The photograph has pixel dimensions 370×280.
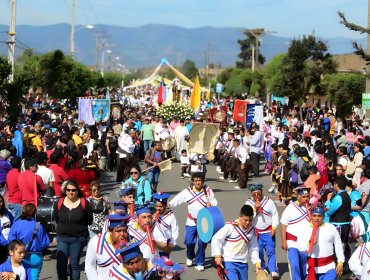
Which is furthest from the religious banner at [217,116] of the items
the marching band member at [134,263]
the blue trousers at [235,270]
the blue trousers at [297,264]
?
the marching band member at [134,263]

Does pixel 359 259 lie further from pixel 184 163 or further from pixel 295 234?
pixel 184 163

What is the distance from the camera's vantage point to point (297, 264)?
10.2m

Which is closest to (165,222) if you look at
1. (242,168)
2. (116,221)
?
(116,221)

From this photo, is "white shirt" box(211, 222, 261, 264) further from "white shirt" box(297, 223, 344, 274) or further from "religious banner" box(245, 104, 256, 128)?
"religious banner" box(245, 104, 256, 128)

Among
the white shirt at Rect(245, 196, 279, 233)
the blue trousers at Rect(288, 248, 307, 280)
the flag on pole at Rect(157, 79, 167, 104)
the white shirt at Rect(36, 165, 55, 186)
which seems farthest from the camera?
the flag on pole at Rect(157, 79, 167, 104)

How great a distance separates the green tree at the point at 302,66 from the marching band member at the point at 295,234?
130 ft

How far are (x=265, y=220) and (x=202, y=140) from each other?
34.1 feet

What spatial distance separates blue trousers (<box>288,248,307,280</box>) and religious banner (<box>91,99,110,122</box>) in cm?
1811

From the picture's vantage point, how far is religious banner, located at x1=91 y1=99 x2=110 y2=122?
27750mm

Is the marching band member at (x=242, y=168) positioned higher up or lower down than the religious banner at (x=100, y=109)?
lower down

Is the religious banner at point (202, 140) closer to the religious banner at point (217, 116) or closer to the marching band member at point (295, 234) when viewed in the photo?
the religious banner at point (217, 116)

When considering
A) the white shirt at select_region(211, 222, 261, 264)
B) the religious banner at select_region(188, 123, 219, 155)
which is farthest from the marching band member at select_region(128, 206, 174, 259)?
the religious banner at select_region(188, 123, 219, 155)

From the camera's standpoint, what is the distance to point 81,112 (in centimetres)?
2741

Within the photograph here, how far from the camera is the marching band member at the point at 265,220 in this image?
11219 millimetres
